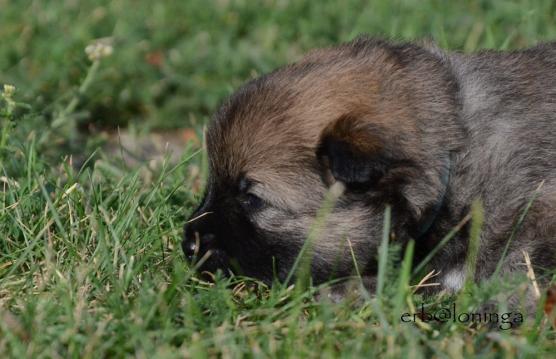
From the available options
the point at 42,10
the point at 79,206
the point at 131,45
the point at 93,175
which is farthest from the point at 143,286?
the point at 42,10

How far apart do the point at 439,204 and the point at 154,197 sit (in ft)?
4.58

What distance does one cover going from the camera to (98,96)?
21.3ft

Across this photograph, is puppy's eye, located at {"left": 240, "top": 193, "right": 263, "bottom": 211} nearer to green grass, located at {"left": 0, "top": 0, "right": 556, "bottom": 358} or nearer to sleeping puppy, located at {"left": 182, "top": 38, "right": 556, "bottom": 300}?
sleeping puppy, located at {"left": 182, "top": 38, "right": 556, "bottom": 300}

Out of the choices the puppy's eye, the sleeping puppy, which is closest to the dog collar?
the sleeping puppy

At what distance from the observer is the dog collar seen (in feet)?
12.8

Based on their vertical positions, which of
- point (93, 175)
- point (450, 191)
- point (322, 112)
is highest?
point (322, 112)

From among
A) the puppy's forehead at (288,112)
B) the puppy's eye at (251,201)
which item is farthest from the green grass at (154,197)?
the puppy's forehead at (288,112)

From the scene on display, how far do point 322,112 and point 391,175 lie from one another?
→ 15.1 inches

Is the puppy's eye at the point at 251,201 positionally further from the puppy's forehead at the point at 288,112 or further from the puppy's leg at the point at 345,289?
the puppy's leg at the point at 345,289

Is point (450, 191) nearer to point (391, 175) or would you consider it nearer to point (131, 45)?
point (391, 175)

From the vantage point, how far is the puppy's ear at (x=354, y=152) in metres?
3.67

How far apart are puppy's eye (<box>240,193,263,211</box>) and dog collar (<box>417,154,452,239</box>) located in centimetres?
67

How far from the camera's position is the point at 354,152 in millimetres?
3676

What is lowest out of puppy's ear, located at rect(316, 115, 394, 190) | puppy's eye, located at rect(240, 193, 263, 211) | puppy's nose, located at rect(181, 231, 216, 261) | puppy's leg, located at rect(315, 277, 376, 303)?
puppy's leg, located at rect(315, 277, 376, 303)
